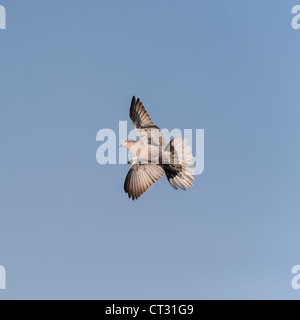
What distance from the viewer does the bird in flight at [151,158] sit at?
1617 cm

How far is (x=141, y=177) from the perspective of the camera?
17750 millimetres

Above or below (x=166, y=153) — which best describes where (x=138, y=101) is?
above

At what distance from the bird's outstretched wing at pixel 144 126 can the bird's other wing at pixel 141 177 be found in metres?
1.17

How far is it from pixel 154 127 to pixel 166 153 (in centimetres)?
120

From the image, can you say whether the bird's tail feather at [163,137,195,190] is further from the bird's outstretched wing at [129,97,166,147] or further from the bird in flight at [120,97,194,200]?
the bird's outstretched wing at [129,97,166,147]

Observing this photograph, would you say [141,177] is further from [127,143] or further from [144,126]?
[144,126]

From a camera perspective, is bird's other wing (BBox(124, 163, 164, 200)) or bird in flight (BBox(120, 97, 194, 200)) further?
bird's other wing (BBox(124, 163, 164, 200))

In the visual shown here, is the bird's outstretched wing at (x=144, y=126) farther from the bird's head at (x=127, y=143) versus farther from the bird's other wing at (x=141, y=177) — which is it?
the bird's other wing at (x=141, y=177)

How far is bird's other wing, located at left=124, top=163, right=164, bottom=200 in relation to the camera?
57.7 feet

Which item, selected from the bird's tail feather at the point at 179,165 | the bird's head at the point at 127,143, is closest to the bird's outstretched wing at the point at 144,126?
the bird's head at the point at 127,143

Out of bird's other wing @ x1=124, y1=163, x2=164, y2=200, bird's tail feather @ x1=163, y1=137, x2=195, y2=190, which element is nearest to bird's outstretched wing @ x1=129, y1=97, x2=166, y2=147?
bird's tail feather @ x1=163, y1=137, x2=195, y2=190
